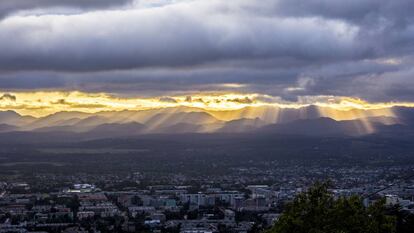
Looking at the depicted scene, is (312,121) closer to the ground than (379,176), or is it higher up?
higher up

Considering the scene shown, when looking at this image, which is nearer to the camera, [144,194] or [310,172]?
[144,194]

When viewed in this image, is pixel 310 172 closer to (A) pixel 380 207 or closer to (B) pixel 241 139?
(B) pixel 241 139

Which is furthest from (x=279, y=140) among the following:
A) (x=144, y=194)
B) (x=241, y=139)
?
(x=144, y=194)

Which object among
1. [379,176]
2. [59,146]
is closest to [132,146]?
[59,146]

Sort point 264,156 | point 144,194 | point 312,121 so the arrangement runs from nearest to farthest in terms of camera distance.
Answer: point 144,194, point 264,156, point 312,121

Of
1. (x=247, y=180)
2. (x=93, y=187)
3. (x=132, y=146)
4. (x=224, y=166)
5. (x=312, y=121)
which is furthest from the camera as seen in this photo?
(x=312, y=121)

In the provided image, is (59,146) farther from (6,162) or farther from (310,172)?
(310,172)
